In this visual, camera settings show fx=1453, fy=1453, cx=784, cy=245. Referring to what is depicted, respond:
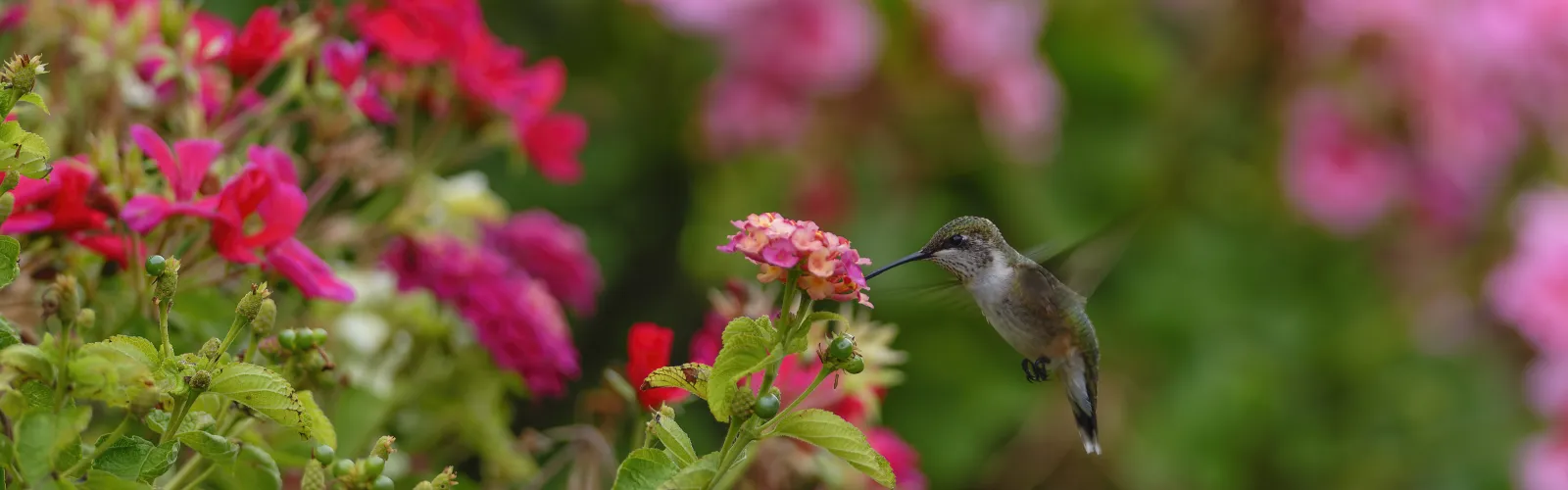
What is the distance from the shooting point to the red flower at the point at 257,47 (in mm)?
790

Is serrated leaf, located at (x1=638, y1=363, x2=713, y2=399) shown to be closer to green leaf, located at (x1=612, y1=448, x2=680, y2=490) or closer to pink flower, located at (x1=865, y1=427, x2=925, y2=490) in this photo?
green leaf, located at (x1=612, y1=448, x2=680, y2=490)

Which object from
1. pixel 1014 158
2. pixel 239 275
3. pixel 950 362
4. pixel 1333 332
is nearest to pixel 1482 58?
pixel 1333 332

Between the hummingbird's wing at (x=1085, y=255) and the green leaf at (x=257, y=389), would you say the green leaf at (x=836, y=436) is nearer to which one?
the green leaf at (x=257, y=389)

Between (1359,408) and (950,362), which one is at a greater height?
(1359,408)

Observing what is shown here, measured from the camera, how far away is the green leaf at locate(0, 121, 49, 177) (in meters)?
0.51

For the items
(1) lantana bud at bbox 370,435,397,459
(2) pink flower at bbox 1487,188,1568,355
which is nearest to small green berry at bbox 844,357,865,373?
(1) lantana bud at bbox 370,435,397,459

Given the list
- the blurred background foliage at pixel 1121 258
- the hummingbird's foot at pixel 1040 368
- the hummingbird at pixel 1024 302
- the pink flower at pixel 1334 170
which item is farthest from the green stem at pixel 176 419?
the pink flower at pixel 1334 170

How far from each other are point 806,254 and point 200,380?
0.71 feet

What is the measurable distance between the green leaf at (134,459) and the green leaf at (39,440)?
0.18 feet

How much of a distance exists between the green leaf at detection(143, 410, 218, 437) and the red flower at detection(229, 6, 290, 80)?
287 millimetres

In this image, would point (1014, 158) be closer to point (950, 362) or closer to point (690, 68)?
point (950, 362)

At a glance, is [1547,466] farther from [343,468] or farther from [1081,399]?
[343,468]

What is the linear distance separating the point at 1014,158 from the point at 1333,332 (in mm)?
696

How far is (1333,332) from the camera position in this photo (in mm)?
2164
